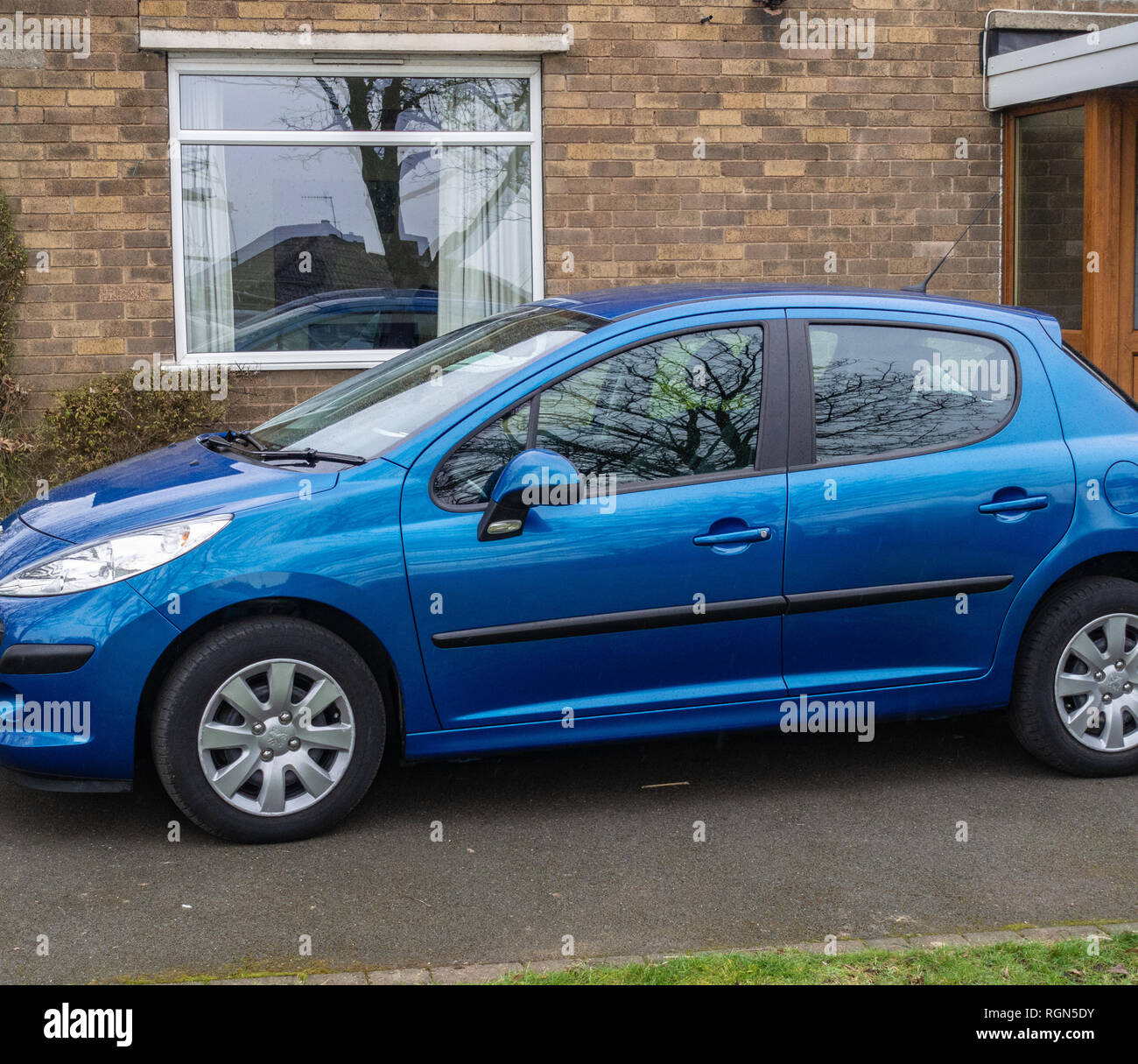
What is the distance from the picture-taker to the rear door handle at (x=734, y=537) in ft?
14.7

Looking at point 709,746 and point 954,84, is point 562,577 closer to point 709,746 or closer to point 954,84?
point 709,746

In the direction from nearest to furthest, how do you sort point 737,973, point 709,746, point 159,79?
point 737,973
point 709,746
point 159,79

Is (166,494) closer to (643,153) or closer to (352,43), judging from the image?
(352,43)

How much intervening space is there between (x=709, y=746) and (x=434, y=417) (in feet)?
5.64

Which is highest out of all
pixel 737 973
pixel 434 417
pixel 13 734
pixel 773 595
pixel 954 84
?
pixel 954 84

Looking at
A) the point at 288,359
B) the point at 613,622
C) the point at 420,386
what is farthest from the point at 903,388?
the point at 288,359

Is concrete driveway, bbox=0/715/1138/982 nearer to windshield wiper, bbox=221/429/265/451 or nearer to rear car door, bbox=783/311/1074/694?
rear car door, bbox=783/311/1074/694

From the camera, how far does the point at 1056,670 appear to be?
4883 mm

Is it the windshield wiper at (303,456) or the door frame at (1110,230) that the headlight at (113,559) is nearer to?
the windshield wiper at (303,456)

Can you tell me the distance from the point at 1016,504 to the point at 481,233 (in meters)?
5.85

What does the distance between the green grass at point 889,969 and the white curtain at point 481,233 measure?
22.6 ft

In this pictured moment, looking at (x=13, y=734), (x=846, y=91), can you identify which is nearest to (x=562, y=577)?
(x=13, y=734)

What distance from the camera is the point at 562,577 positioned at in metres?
4.36

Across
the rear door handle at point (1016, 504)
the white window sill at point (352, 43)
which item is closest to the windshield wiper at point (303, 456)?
the rear door handle at point (1016, 504)
